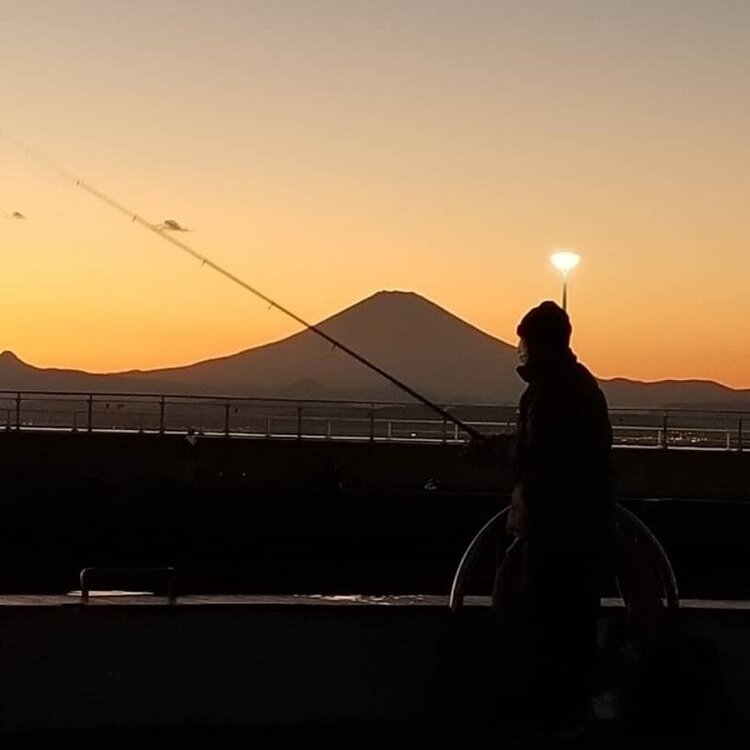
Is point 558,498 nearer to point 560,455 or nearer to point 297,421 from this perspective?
point 560,455

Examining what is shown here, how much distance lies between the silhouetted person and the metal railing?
1181 inches

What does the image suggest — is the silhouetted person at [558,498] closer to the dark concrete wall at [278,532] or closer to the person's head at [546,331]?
the person's head at [546,331]

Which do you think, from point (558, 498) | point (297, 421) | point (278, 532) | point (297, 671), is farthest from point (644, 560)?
point (297, 421)

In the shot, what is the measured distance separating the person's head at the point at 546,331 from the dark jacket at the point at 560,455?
1.2 inches

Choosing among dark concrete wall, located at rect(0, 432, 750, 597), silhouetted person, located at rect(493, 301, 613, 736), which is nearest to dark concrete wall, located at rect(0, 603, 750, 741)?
silhouetted person, located at rect(493, 301, 613, 736)

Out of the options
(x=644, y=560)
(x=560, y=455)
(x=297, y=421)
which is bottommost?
(x=644, y=560)

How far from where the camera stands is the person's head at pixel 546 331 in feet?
23.0

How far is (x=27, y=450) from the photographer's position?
37188 millimetres

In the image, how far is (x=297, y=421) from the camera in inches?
1564

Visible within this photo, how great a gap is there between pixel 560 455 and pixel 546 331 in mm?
468

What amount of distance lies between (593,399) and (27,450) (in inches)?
1226

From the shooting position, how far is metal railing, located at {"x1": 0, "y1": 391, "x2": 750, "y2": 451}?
128 feet

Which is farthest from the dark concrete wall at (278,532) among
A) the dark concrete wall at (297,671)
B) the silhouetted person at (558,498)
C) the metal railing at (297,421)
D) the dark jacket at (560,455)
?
the dark jacket at (560,455)

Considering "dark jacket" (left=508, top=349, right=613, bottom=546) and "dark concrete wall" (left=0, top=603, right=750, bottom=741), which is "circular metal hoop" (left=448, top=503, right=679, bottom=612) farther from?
"dark jacket" (left=508, top=349, right=613, bottom=546)
